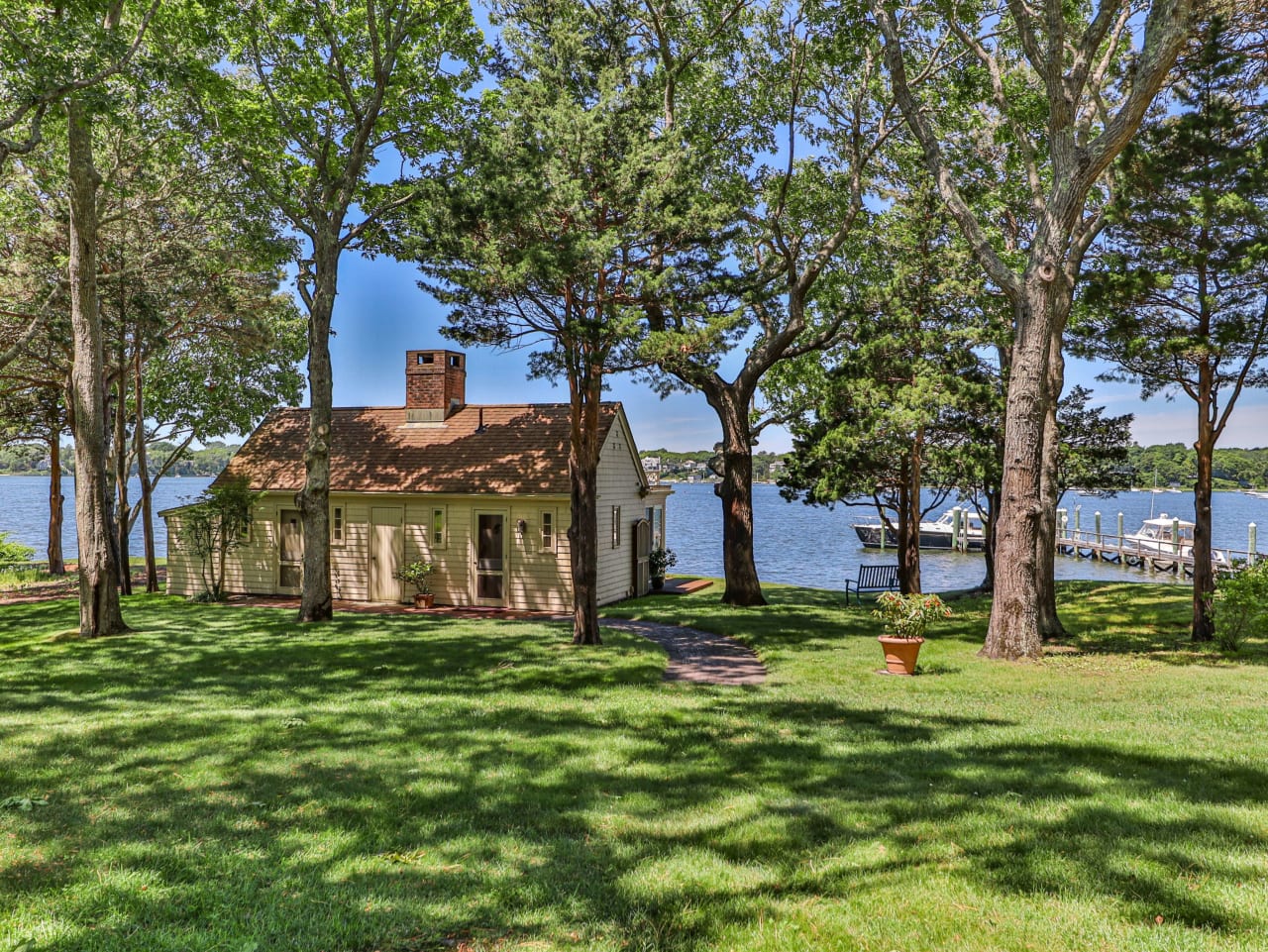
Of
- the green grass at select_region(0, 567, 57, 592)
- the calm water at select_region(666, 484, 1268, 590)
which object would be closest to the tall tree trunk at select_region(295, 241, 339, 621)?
the green grass at select_region(0, 567, 57, 592)

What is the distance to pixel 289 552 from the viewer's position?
1931cm

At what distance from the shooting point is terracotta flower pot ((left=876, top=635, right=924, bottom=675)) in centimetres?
1033

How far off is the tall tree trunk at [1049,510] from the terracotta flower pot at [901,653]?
387 cm

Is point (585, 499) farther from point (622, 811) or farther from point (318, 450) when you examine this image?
point (622, 811)

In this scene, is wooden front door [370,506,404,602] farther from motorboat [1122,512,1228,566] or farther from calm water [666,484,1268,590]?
motorboat [1122,512,1228,566]

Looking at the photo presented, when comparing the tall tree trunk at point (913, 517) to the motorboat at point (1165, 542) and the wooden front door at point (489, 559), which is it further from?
the motorboat at point (1165, 542)

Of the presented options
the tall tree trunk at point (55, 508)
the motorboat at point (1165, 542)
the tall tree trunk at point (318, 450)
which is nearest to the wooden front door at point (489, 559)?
the tall tree trunk at point (318, 450)

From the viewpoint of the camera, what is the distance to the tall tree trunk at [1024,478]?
11.3 metres

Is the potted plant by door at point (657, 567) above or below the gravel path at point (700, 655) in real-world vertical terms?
above

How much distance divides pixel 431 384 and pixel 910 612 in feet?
48.2

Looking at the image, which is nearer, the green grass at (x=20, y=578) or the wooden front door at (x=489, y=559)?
the wooden front door at (x=489, y=559)

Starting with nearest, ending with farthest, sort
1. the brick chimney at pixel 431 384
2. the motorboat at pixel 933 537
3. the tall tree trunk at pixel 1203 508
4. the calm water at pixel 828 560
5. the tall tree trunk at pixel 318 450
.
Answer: the tall tree trunk at pixel 1203 508, the tall tree trunk at pixel 318 450, the brick chimney at pixel 431 384, the calm water at pixel 828 560, the motorboat at pixel 933 537

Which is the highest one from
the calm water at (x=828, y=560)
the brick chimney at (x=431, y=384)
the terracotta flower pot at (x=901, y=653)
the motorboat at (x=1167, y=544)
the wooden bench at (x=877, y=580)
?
the brick chimney at (x=431, y=384)

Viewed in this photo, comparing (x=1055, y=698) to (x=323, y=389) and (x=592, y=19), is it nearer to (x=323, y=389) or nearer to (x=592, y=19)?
(x=592, y=19)
